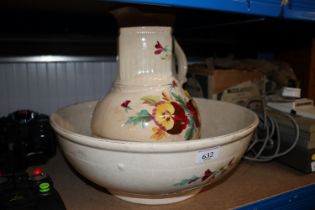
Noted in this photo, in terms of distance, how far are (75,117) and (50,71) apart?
0.30 metres

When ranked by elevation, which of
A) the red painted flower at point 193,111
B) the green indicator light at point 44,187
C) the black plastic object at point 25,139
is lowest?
the green indicator light at point 44,187

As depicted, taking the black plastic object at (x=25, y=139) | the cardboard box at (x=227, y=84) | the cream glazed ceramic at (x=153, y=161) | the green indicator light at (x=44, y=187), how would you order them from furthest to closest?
1. the cardboard box at (x=227, y=84)
2. the black plastic object at (x=25, y=139)
3. the green indicator light at (x=44, y=187)
4. the cream glazed ceramic at (x=153, y=161)

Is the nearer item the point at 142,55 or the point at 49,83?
the point at 142,55

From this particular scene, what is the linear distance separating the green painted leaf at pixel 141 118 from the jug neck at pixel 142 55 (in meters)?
0.06

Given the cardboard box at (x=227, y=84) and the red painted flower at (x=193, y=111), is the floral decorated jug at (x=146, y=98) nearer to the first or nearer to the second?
the red painted flower at (x=193, y=111)

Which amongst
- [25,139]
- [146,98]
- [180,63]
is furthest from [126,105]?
[25,139]

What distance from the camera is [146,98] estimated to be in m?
0.45

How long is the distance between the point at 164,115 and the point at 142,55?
0.36ft

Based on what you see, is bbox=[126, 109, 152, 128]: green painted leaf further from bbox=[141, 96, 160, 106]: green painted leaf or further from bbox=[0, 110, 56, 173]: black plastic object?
bbox=[0, 110, 56, 173]: black plastic object

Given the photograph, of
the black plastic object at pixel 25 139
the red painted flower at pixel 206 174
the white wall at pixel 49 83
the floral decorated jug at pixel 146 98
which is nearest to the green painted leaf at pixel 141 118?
the floral decorated jug at pixel 146 98

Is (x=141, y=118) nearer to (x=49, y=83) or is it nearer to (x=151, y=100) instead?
(x=151, y=100)

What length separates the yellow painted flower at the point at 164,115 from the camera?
1.41 ft

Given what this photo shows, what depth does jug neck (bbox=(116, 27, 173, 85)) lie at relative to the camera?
1.53 feet

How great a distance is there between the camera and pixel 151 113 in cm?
43
